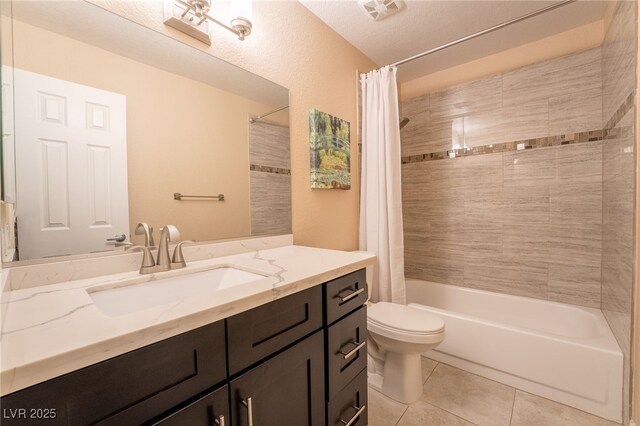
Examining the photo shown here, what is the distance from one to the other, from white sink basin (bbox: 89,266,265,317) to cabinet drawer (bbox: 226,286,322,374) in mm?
114

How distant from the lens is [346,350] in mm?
1030

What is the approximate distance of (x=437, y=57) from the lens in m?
2.32

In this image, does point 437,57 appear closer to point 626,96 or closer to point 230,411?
point 626,96

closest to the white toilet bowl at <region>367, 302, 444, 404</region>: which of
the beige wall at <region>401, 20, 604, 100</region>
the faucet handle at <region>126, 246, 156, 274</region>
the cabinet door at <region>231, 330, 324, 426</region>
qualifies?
the cabinet door at <region>231, 330, 324, 426</region>

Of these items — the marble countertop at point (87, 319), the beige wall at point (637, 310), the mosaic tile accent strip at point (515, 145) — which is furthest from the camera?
the mosaic tile accent strip at point (515, 145)

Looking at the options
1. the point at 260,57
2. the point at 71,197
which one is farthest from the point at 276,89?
the point at 71,197

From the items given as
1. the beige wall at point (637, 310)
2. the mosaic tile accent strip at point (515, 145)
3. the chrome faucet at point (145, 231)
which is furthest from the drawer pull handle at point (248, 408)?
the mosaic tile accent strip at point (515, 145)

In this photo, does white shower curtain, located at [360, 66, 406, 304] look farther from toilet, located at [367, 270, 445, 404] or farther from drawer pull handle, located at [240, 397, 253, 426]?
drawer pull handle, located at [240, 397, 253, 426]

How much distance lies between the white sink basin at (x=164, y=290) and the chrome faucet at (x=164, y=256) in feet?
0.21

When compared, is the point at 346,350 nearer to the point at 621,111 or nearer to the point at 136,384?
the point at 136,384

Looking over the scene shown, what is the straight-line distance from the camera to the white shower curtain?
6.48 feet

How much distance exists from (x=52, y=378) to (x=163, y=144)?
35.0 inches

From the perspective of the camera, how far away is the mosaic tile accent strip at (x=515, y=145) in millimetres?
1921

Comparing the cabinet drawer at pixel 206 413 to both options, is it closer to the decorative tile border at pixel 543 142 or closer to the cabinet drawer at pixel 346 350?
the cabinet drawer at pixel 346 350
